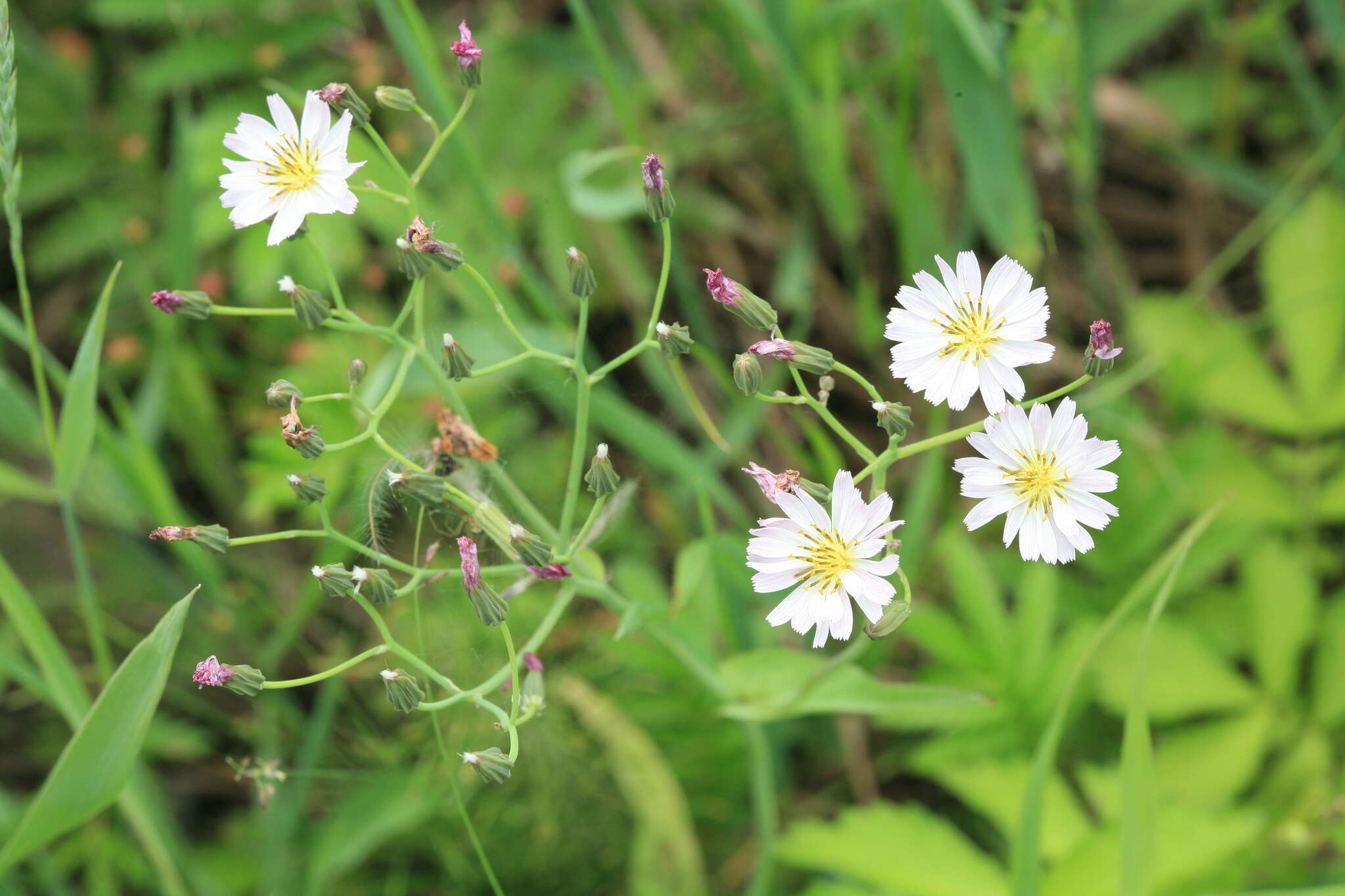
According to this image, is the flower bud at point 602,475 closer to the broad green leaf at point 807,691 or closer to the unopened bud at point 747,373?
the unopened bud at point 747,373

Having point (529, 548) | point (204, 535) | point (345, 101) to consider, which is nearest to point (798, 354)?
point (529, 548)

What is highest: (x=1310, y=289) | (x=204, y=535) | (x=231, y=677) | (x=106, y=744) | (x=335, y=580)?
(x=1310, y=289)

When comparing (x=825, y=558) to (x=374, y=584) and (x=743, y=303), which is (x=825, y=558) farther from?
(x=374, y=584)

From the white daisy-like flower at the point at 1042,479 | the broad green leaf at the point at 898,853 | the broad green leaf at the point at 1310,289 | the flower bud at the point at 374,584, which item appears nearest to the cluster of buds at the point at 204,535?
the flower bud at the point at 374,584

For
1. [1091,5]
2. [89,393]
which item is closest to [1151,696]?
[1091,5]

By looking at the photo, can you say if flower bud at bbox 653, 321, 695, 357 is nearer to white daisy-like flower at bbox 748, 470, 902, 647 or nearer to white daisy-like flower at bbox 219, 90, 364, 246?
white daisy-like flower at bbox 748, 470, 902, 647

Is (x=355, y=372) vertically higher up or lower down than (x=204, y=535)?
higher up

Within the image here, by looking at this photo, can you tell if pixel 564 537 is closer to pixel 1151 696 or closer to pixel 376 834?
pixel 376 834
